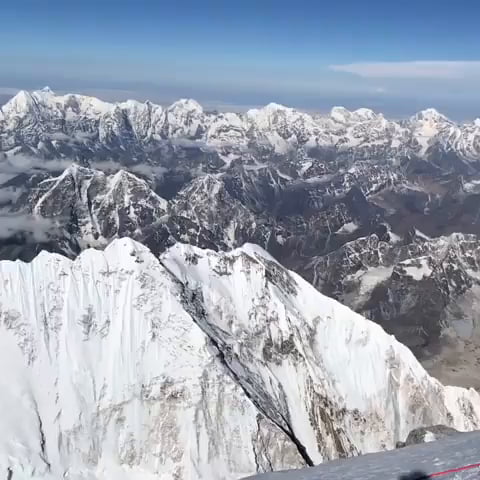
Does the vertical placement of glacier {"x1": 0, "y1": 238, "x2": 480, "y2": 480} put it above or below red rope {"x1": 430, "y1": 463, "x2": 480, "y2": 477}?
below

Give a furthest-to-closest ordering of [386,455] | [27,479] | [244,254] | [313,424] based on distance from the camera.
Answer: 1. [244,254]
2. [313,424]
3. [27,479]
4. [386,455]

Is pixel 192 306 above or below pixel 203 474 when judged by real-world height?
above

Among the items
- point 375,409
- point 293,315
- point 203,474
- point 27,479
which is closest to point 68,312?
point 27,479

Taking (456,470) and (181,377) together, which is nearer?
(456,470)

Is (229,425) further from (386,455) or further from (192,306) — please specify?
(386,455)

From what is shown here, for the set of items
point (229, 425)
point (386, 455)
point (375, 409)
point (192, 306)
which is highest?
point (386, 455)

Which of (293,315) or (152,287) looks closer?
(152,287)

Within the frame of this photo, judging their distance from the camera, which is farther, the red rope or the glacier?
the glacier

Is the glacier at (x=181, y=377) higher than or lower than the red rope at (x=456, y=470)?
lower
